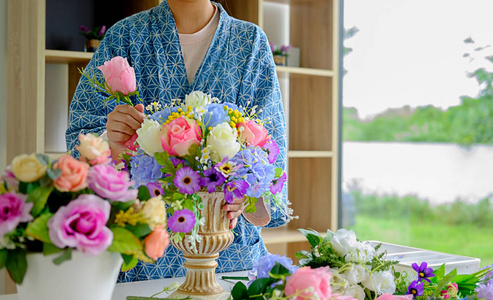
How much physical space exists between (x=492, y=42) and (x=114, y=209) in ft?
14.8

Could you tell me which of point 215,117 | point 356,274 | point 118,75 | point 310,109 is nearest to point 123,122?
point 118,75

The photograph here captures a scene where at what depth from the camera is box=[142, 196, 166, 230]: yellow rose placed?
0.68 metres

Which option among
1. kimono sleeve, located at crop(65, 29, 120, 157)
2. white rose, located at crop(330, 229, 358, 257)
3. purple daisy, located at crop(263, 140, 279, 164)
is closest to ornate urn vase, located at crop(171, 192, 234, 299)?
purple daisy, located at crop(263, 140, 279, 164)

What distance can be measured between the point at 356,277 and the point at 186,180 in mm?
306

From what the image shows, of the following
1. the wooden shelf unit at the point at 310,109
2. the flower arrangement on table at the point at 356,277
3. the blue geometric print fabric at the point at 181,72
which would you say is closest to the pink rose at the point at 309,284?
the flower arrangement on table at the point at 356,277

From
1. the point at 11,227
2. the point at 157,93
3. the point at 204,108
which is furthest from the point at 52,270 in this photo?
the point at 157,93

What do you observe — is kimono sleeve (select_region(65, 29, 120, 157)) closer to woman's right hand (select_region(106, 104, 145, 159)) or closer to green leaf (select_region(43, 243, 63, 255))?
woman's right hand (select_region(106, 104, 145, 159))

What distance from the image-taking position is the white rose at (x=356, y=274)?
0.86 metres

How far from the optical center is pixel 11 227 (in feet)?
2.07

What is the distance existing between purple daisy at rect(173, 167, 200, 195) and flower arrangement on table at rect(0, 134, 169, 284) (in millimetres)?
223

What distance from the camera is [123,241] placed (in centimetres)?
67

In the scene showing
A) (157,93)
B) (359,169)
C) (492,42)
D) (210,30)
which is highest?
(492,42)

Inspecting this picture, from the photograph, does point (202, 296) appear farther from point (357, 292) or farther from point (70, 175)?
point (70, 175)

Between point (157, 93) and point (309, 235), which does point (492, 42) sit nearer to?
point (157, 93)
